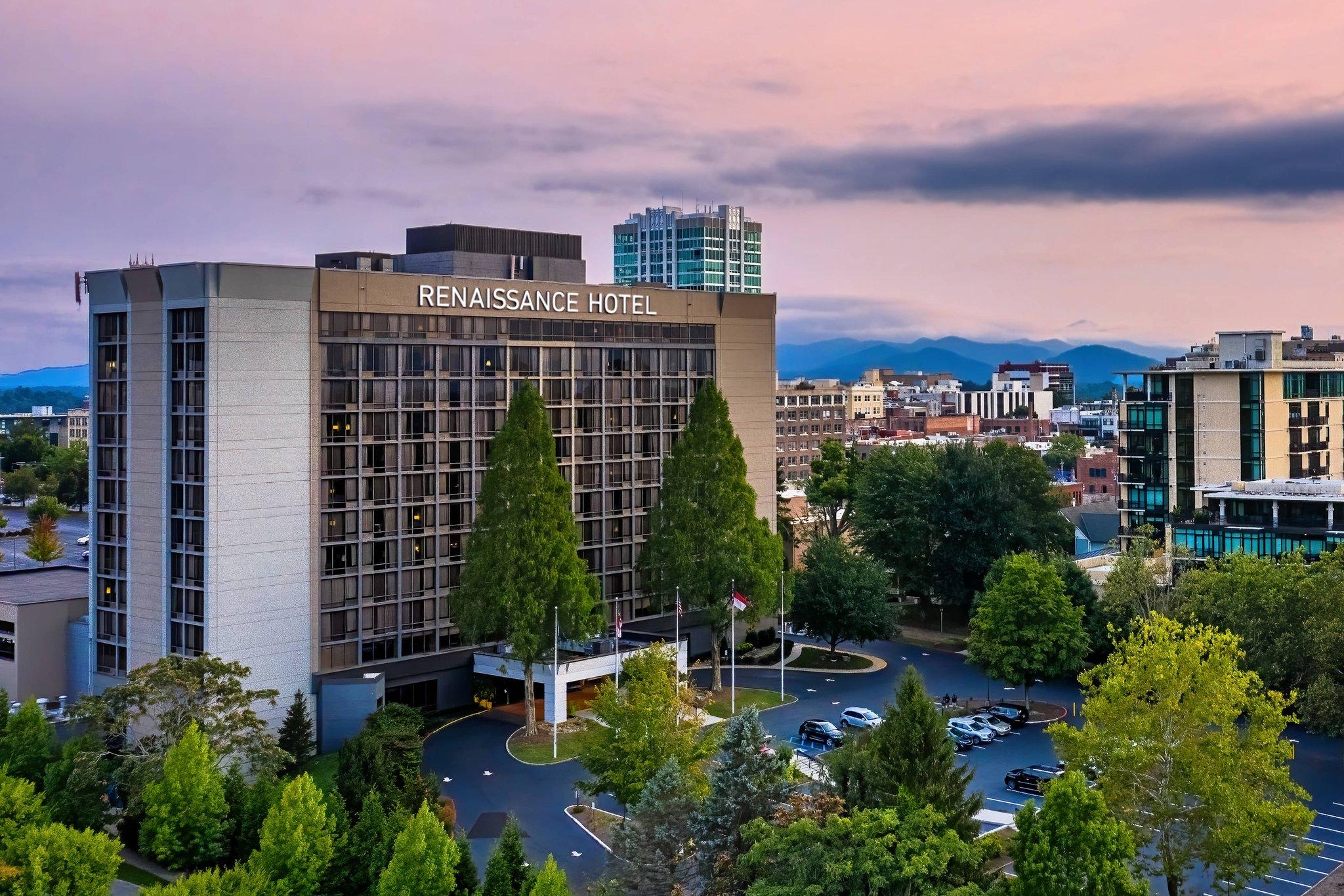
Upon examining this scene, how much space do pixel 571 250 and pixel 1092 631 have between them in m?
40.1

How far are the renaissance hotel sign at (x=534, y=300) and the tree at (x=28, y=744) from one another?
28.5 m

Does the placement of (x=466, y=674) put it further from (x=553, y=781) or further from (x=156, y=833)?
(x=156, y=833)

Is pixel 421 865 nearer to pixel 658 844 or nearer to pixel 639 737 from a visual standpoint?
pixel 658 844

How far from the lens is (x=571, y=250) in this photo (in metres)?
88.7

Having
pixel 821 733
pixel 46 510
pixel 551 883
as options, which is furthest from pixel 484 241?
pixel 46 510

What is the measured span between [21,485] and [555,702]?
143211 mm

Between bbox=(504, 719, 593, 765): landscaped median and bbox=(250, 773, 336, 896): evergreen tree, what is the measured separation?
19362 mm

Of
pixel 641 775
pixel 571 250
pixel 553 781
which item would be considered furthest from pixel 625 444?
pixel 641 775

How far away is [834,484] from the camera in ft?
422

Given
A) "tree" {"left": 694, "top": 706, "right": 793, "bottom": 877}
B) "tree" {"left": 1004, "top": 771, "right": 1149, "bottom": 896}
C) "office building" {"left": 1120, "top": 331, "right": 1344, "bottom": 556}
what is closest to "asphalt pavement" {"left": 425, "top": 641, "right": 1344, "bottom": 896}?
"tree" {"left": 694, "top": 706, "right": 793, "bottom": 877}

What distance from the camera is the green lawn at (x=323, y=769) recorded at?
63.1 metres

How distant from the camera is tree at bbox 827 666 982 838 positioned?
1636 inches

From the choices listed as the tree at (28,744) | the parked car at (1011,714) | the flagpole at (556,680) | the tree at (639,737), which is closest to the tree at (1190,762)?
the tree at (639,737)

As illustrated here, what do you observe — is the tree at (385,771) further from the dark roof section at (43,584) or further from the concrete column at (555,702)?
the dark roof section at (43,584)
